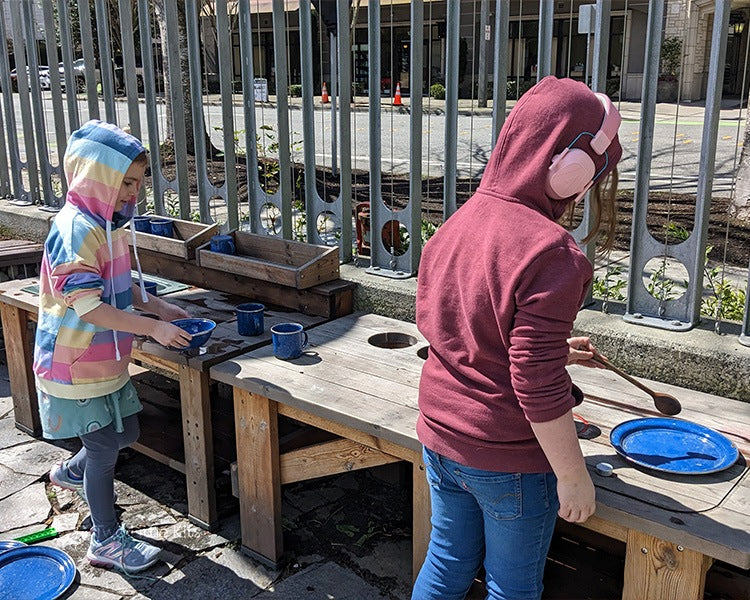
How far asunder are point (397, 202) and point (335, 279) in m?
3.06

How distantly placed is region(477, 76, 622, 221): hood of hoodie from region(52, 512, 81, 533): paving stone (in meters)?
2.54

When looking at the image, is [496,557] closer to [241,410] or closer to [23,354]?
[241,410]

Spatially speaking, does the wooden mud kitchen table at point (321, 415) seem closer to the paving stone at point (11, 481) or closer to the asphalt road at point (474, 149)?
the paving stone at point (11, 481)

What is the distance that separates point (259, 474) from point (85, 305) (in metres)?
0.95

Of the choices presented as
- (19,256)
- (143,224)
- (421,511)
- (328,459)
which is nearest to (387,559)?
(328,459)

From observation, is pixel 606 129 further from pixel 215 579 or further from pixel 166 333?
pixel 215 579

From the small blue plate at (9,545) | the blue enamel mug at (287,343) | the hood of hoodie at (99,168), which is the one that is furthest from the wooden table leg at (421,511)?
the small blue plate at (9,545)

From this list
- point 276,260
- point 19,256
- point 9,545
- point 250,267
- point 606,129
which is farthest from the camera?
point 19,256

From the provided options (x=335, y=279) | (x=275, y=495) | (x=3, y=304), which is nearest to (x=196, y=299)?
(x=335, y=279)

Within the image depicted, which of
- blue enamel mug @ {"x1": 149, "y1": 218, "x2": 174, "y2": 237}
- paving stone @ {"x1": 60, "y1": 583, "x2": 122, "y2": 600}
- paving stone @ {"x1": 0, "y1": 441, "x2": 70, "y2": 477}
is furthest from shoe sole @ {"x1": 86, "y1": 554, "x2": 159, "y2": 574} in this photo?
blue enamel mug @ {"x1": 149, "y1": 218, "x2": 174, "y2": 237}

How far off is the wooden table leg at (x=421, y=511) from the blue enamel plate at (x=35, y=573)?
1335 mm

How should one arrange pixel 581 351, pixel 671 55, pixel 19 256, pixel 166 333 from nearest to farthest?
pixel 581 351
pixel 166 333
pixel 19 256
pixel 671 55

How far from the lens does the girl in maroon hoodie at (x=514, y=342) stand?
1.77m

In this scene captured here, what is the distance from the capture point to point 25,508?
357 cm
